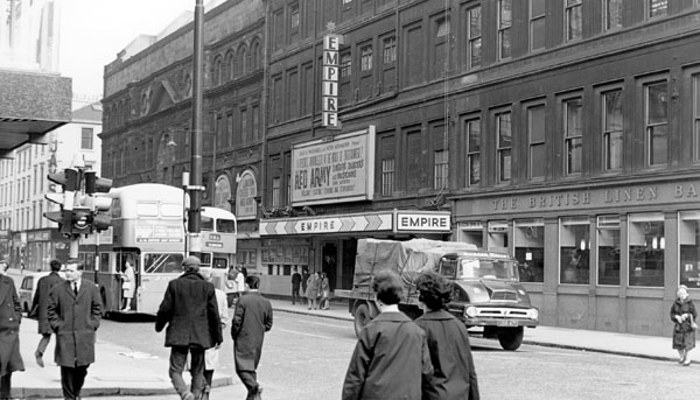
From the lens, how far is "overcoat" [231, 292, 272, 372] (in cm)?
1333

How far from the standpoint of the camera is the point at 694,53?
2898 centimetres

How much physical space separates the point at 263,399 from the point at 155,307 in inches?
670

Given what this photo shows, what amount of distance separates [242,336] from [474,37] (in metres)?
27.3

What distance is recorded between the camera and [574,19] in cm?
3366

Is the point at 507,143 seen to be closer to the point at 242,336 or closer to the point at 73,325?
the point at 242,336

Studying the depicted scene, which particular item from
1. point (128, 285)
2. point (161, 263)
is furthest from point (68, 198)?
point (128, 285)

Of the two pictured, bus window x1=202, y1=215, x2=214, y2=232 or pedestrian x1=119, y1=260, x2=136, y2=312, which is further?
bus window x1=202, y1=215, x2=214, y2=232

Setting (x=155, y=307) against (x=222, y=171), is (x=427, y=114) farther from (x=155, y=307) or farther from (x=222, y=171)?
(x=222, y=171)

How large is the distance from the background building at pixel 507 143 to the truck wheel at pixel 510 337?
6.70 metres

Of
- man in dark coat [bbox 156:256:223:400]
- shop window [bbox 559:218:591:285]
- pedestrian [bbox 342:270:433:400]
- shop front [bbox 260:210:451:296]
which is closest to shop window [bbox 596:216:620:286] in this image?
shop window [bbox 559:218:591:285]

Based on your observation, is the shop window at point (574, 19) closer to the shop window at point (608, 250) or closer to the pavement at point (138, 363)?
the shop window at point (608, 250)

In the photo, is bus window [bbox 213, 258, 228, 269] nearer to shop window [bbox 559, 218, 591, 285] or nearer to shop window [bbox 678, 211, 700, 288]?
shop window [bbox 559, 218, 591, 285]

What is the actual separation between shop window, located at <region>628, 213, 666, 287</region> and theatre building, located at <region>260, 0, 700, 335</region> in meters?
0.05

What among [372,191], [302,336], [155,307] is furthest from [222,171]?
[302,336]
